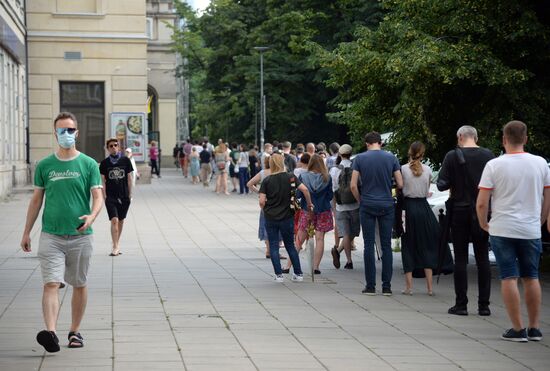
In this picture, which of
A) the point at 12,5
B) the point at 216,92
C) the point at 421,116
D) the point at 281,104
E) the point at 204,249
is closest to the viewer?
the point at 421,116

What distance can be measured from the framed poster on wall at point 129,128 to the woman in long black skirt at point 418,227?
3033cm

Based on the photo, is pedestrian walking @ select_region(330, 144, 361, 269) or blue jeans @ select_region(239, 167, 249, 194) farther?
blue jeans @ select_region(239, 167, 249, 194)

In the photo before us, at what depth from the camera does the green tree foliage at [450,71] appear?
14.3 m

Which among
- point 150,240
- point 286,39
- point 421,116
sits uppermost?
point 286,39

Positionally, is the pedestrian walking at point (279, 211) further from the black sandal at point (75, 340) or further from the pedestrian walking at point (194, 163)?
the pedestrian walking at point (194, 163)

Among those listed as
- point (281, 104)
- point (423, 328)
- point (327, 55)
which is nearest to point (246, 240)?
point (327, 55)

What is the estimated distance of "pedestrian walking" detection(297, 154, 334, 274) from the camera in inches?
590

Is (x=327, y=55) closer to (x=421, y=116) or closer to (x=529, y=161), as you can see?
(x=421, y=116)

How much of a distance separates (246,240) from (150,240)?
166cm

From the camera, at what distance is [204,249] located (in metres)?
18.7

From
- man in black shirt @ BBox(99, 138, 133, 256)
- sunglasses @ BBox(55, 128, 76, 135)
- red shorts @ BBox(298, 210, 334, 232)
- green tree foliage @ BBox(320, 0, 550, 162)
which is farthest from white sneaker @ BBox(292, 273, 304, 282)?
sunglasses @ BBox(55, 128, 76, 135)

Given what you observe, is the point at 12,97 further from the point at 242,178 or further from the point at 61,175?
the point at 61,175

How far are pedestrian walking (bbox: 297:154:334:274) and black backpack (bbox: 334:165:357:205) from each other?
0.13 meters

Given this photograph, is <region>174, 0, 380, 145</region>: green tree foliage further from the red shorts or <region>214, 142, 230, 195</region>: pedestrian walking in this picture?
the red shorts
